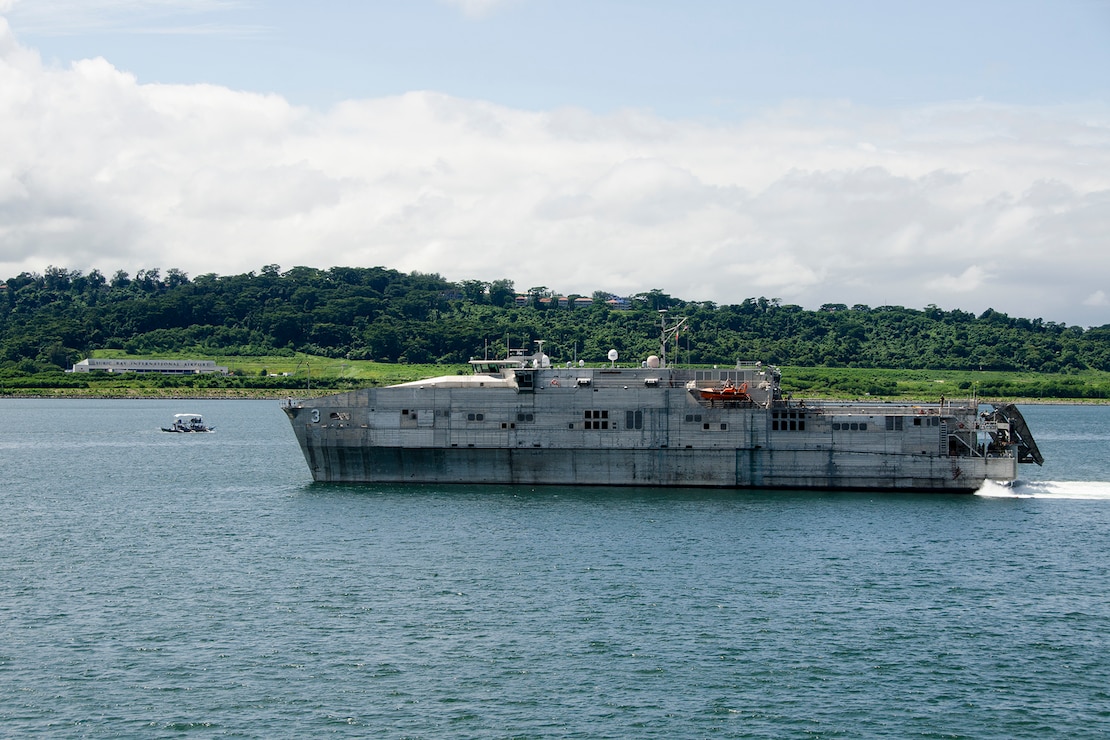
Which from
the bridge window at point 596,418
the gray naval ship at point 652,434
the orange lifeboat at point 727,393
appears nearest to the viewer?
the gray naval ship at point 652,434

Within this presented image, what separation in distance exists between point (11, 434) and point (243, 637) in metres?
95.3

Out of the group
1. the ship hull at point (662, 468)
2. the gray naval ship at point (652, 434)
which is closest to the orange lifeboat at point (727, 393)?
the gray naval ship at point (652, 434)

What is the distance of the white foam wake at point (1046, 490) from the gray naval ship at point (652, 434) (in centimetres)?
75

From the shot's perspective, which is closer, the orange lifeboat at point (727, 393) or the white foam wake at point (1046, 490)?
the white foam wake at point (1046, 490)

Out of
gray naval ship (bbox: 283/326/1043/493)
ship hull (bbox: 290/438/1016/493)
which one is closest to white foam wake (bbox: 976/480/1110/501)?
ship hull (bbox: 290/438/1016/493)

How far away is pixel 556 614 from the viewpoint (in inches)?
1528

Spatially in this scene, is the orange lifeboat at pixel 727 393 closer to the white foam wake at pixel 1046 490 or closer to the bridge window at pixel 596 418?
the bridge window at pixel 596 418

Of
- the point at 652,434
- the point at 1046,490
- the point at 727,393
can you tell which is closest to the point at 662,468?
the point at 652,434

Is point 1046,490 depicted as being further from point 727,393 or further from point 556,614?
point 556,614

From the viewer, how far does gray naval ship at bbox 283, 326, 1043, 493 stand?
2477 inches

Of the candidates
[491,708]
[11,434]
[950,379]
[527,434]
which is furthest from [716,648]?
[950,379]

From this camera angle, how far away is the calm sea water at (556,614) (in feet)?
99.1

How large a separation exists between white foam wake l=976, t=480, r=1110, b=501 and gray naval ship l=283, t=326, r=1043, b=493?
29.5 inches

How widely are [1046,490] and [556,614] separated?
126 ft
